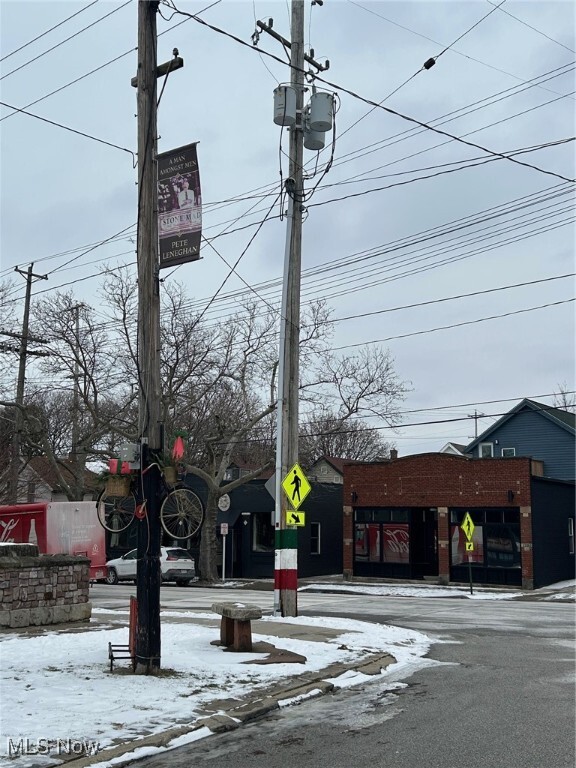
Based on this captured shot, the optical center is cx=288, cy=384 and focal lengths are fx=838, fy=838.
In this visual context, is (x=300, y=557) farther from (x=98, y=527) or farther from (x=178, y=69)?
(x=178, y=69)

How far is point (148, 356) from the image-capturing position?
1030cm

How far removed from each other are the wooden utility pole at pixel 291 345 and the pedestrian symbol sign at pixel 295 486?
0.28m

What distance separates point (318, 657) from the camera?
456 inches

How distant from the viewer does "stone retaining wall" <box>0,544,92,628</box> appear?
14.0 metres

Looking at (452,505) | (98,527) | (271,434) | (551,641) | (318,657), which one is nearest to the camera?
(318,657)

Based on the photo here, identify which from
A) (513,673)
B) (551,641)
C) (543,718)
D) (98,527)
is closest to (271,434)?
(98,527)

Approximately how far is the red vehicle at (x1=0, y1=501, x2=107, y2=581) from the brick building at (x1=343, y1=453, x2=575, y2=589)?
12953 millimetres

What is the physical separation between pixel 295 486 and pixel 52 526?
485 inches

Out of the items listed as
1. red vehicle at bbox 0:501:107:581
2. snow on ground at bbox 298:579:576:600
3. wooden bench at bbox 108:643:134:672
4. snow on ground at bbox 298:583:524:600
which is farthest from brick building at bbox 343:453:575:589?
wooden bench at bbox 108:643:134:672

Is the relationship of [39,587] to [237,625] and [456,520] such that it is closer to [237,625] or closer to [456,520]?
[237,625]

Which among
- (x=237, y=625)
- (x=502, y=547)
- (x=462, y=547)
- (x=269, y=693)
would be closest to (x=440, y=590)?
(x=502, y=547)

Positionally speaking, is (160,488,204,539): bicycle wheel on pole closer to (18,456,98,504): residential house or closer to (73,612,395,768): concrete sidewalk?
(73,612,395,768): concrete sidewalk

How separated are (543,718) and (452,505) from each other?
25678mm

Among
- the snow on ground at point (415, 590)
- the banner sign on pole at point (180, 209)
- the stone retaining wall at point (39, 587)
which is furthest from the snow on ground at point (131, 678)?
the snow on ground at point (415, 590)
